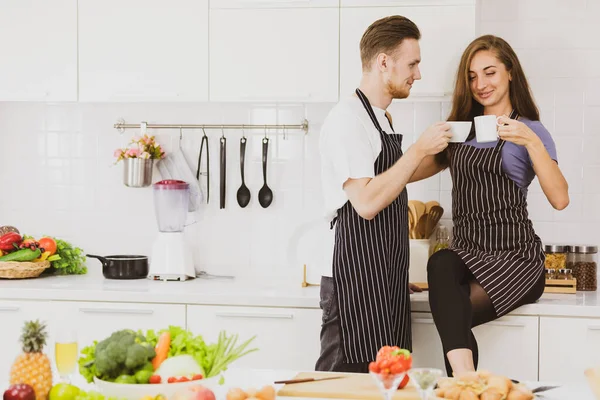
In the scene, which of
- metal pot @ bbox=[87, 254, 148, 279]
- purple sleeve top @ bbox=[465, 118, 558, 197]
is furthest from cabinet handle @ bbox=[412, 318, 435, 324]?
metal pot @ bbox=[87, 254, 148, 279]

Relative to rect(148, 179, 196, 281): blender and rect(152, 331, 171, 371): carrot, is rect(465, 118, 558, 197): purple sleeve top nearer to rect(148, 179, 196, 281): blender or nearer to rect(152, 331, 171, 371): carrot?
rect(148, 179, 196, 281): blender

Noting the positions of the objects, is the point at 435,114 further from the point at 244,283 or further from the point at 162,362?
the point at 162,362

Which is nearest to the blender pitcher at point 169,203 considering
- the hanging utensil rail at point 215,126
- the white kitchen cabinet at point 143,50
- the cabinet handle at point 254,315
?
the hanging utensil rail at point 215,126

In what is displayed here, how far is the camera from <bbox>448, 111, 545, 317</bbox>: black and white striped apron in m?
3.02

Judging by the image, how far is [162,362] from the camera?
6.06 ft

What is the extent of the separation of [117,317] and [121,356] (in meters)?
1.67

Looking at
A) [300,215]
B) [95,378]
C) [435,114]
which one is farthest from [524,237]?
[95,378]

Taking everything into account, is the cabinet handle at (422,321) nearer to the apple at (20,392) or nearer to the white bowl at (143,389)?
the white bowl at (143,389)

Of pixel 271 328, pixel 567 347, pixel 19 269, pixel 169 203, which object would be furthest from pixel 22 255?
A: pixel 567 347

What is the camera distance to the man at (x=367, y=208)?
2781mm

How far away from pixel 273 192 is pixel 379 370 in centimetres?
235

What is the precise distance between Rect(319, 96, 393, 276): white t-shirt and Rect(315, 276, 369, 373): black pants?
293 millimetres

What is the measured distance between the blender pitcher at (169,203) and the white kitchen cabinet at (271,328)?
1.93 ft

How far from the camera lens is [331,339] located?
2.91 meters
